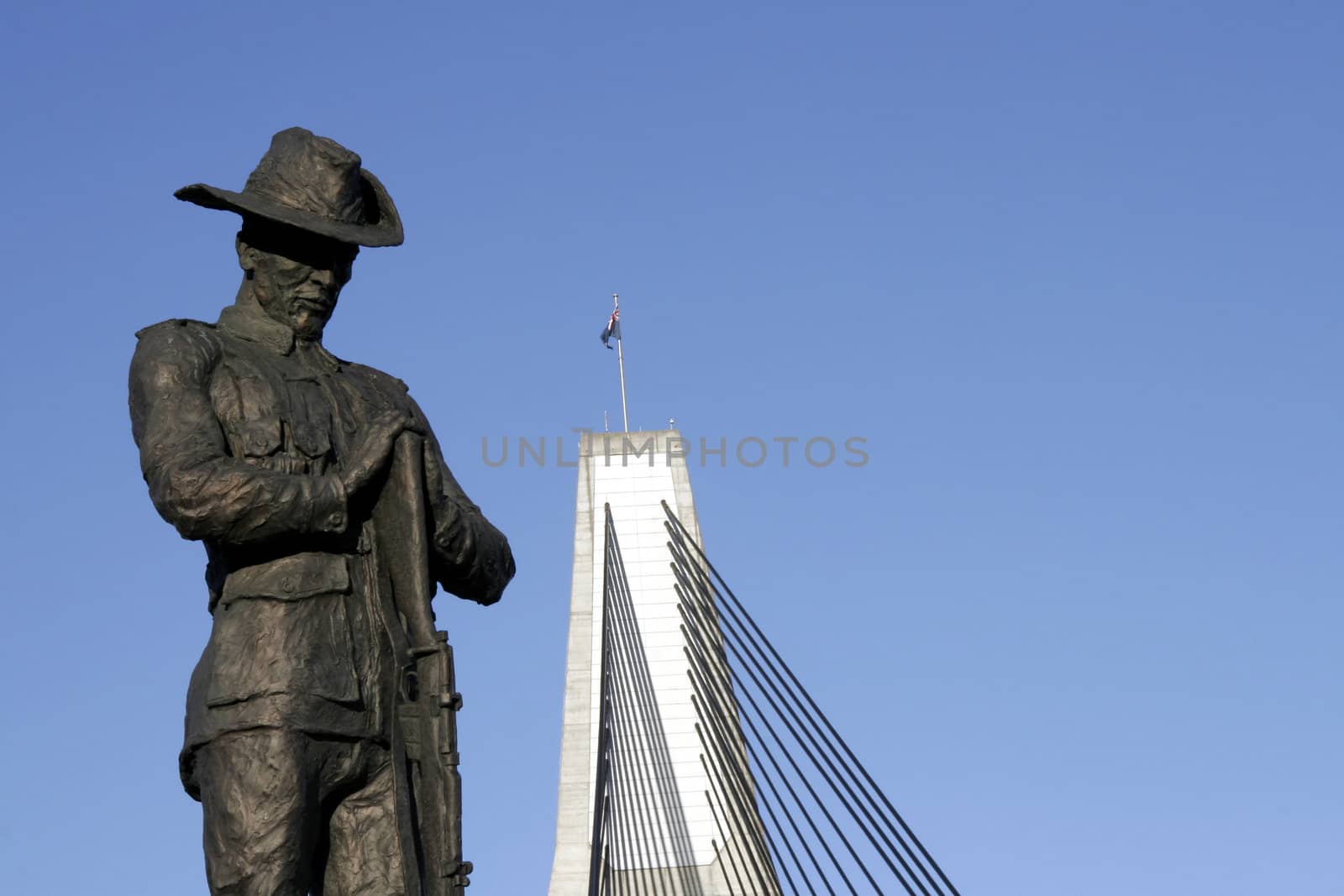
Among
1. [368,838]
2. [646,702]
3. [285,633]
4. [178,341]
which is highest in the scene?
[646,702]

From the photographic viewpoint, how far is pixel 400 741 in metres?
4.97

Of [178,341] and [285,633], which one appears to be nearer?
[285,633]

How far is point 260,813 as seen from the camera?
4.75 m

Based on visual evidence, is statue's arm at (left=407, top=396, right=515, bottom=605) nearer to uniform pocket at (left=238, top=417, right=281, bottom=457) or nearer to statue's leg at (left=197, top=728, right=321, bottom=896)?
uniform pocket at (left=238, top=417, right=281, bottom=457)

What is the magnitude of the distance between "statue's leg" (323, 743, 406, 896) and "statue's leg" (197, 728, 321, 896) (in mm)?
116

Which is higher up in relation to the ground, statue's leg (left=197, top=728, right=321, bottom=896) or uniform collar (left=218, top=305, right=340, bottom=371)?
uniform collar (left=218, top=305, right=340, bottom=371)

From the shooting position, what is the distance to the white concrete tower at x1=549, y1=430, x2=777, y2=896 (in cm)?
2388

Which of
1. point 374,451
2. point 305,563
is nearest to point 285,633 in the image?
point 305,563

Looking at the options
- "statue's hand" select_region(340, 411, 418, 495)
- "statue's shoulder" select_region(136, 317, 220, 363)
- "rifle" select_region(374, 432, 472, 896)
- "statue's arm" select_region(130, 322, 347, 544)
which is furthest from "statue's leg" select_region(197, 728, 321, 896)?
"statue's shoulder" select_region(136, 317, 220, 363)

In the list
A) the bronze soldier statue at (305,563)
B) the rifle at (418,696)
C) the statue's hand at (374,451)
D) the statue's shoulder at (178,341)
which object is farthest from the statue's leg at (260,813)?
the statue's shoulder at (178,341)

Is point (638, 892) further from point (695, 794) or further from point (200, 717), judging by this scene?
point (200, 717)

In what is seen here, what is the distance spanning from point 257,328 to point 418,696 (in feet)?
3.38

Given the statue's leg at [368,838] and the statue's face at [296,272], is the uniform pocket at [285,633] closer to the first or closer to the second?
the statue's leg at [368,838]

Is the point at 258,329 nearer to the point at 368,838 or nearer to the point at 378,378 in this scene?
the point at 378,378
